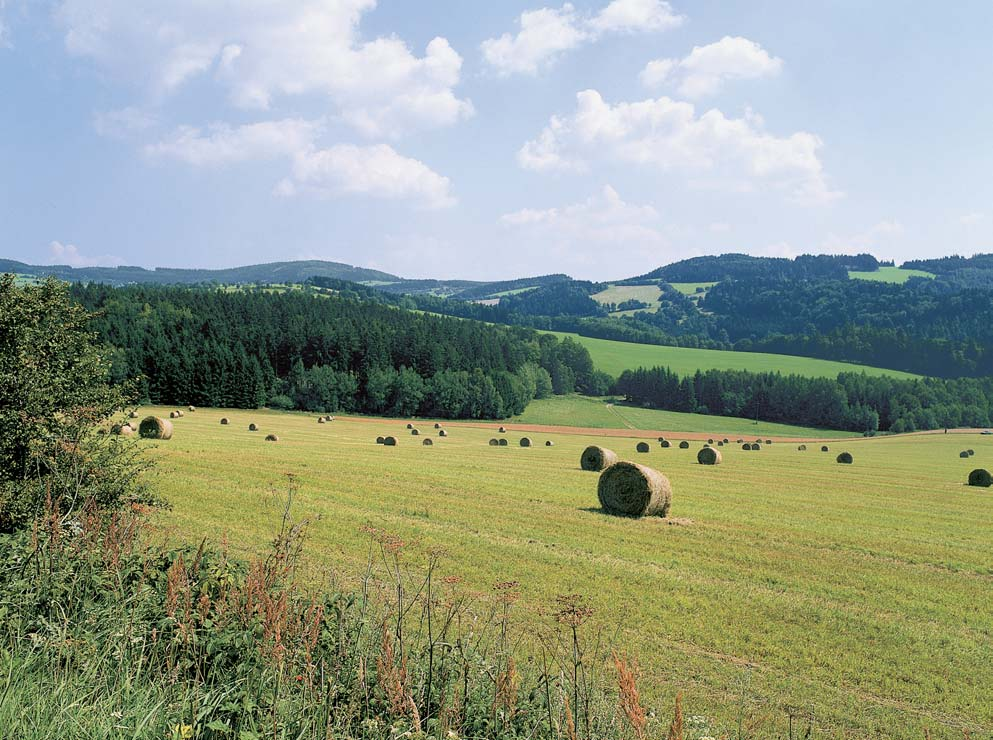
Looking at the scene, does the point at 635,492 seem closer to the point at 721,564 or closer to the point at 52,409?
the point at 721,564

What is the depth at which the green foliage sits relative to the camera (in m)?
10.2

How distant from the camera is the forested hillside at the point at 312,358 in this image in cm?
9250

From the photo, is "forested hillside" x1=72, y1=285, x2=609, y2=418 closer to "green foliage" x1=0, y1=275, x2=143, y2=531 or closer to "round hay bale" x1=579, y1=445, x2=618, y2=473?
"round hay bale" x1=579, y1=445, x2=618, y2=473

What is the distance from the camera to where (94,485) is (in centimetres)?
1075

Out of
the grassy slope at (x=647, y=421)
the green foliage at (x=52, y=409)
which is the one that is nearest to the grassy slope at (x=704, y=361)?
the grassy slope at (x=647, y=421)

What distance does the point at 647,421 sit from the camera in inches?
4269

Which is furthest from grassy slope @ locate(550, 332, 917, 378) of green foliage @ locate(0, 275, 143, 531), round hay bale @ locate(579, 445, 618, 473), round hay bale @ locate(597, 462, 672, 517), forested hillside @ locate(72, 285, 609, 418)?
green foliage @ locate(0, 275, 143, 531)

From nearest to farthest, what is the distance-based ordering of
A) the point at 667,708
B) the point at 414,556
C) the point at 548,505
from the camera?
the point at 667,708 → the point at 414,556 → the point at 548,505

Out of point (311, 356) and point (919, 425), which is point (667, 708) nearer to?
point (311, 356)

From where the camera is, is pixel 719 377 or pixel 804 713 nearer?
pixel 804 713

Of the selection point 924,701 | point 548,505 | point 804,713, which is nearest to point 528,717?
point 804,713

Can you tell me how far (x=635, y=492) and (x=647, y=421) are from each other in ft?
293

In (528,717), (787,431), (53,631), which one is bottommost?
(787,431)

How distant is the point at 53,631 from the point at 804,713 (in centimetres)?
796
